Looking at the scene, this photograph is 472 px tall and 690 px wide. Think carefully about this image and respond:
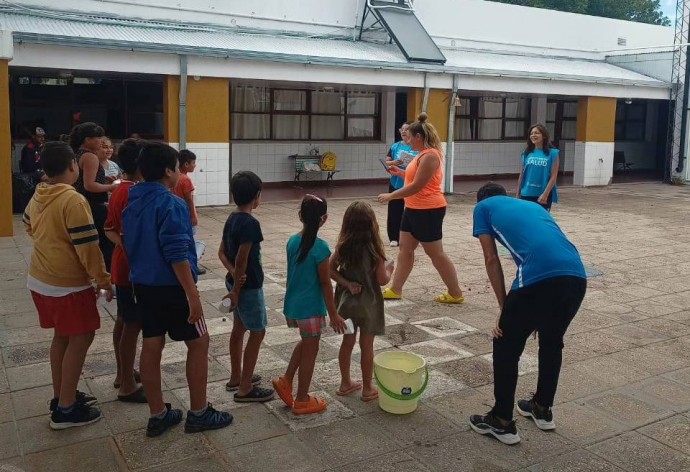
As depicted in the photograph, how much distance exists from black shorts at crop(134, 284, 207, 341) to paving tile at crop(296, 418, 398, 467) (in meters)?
0.82

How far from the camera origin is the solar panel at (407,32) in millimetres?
14938

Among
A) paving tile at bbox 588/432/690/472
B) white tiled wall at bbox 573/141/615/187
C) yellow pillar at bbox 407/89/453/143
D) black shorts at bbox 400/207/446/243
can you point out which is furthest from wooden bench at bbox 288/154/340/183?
paving tile at bbox 588/432/690/472

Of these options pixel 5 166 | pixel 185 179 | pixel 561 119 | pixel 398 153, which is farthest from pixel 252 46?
pixel 561 119

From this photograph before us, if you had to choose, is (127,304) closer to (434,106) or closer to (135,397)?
(135,397)

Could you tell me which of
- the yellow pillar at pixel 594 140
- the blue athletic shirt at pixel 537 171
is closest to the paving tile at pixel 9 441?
the blue athletic shirt at pixel 537 171

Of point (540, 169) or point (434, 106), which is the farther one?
point (434, 106)

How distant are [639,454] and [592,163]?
15.7 metres

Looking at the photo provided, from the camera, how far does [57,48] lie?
10.7 m

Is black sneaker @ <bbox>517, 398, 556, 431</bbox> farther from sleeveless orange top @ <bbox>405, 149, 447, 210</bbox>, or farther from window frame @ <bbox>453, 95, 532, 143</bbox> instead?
window frame @ <bbox>453, 95, 532, 143</bbox>

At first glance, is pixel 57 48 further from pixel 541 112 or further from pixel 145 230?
pixel 541 112

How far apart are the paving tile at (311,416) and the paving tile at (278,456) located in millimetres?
177

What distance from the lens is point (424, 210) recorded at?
6258 mm

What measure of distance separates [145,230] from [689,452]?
9.76ft

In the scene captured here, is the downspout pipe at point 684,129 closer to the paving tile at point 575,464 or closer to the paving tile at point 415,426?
the paving tile at point 415,426
